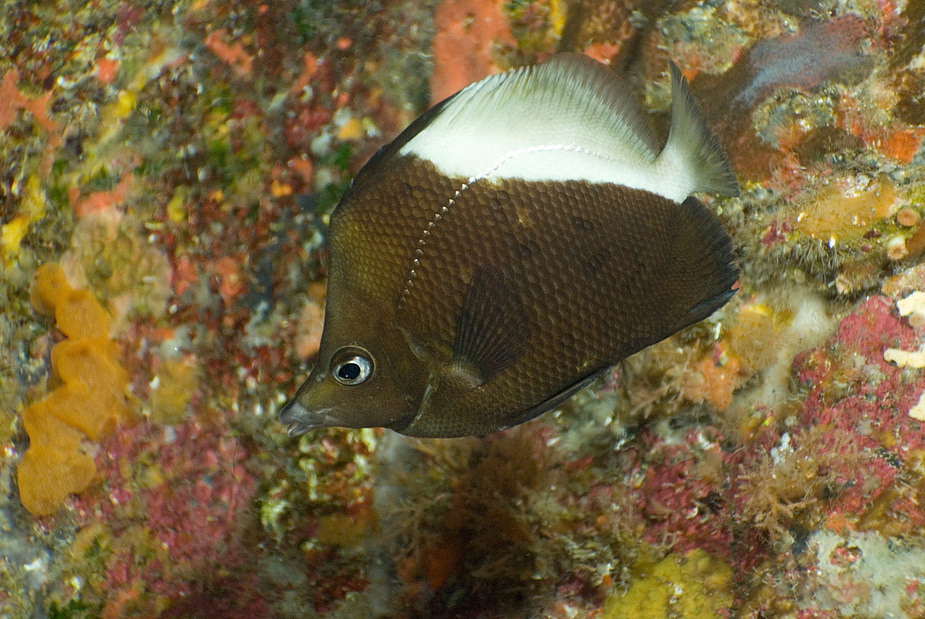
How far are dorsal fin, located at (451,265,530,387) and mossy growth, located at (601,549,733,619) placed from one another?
1533 mm

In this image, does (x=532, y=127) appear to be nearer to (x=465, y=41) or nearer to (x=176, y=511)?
(x=465, y=41)

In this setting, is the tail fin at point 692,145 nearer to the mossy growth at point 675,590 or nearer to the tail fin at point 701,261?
the tail fin at point 701,261

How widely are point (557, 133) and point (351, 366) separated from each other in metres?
0.74

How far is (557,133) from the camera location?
142 centimetres

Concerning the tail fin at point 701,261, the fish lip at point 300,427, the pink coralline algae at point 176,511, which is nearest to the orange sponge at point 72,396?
the pink coralline algae at point 176,511

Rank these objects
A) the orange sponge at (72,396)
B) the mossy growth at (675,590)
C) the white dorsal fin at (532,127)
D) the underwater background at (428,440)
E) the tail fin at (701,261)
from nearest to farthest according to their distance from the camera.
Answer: the white dorsal fin at (532,127) → the tail fin at (701,261) → the underwater background at (428,440) → the orange sponge at (72,396) → the mossy growth at (675,590)

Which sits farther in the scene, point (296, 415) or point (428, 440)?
point (428, 440)

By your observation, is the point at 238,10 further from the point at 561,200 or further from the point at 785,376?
the point at 785,376

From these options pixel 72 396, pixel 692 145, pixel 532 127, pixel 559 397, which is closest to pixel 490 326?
pixel 559 397

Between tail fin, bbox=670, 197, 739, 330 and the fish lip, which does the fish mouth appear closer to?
the fish lip

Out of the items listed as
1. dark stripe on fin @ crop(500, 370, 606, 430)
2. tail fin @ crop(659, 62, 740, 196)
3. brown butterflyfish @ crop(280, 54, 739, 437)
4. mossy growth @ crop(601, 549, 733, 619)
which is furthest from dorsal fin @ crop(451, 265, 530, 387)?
mossy growth @ crop(601, 549, 733, 619)

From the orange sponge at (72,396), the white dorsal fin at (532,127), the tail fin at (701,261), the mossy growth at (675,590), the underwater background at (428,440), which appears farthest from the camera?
the mossy growth at (675,590)

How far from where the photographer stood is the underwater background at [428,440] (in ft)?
7.04

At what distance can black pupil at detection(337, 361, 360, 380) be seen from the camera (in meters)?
1.46
